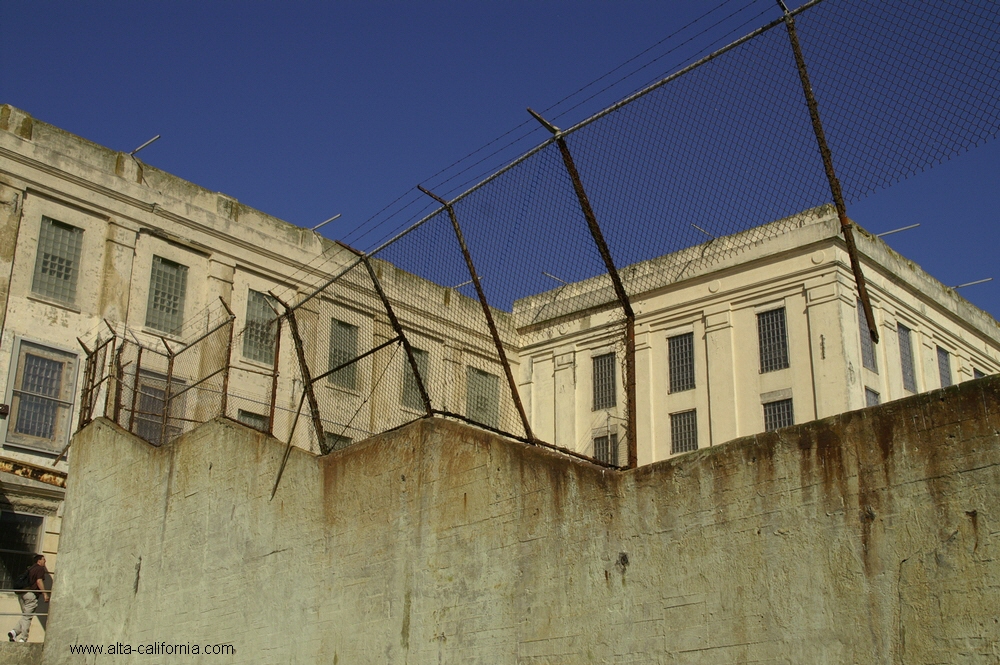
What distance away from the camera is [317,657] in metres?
10.3

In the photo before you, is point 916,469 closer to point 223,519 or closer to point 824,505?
point 824,505

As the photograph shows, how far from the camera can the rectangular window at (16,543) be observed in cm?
2050

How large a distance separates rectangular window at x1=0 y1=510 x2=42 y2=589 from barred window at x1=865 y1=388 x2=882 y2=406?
19169 mm

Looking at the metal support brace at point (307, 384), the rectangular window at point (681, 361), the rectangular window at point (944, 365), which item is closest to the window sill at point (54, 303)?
the metal support brace at point (307, 384)

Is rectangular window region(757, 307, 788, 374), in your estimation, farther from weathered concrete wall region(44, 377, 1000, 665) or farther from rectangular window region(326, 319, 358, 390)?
weathered concrete wall region(44, 377, 1000, 665)

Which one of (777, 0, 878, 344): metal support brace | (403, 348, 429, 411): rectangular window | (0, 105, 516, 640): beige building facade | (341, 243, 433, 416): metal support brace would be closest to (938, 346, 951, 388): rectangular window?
(0, 105, 516, 640): beige building facade

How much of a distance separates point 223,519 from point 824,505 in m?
7.85

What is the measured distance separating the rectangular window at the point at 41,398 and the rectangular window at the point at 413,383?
37.1 feet

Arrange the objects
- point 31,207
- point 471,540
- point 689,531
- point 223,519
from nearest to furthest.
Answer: point 689,531, point 471,540, point 223,519, point 31,207

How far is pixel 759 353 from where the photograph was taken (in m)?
27.9

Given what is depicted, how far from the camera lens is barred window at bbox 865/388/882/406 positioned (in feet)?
87.7

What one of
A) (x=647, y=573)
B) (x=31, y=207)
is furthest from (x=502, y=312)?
(x=31, y=207)

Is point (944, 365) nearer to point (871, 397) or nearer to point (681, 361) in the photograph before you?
point (871, 397)

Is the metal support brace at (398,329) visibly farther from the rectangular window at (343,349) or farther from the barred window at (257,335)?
the barred window at (257,335)
